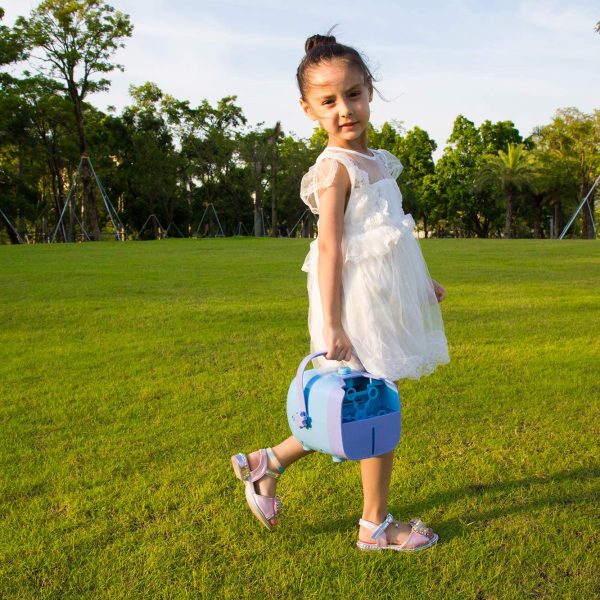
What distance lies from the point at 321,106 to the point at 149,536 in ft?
5.03

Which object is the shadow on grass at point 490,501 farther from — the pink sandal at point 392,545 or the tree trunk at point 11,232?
the tree trunk at point 11,232

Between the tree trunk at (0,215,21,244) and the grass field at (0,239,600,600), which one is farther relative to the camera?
the tree trunk at (0,215,21,244)

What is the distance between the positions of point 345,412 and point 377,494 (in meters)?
0.38

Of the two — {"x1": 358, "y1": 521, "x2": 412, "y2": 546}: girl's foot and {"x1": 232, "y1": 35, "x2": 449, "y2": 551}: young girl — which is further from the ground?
{"x1": 232, "y1": 35, "x2": 449, "y2": 551}: young girl

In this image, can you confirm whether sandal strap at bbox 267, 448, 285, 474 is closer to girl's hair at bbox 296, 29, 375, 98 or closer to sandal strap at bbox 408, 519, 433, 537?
sandal strap at bbox 408, 519, 433, 537

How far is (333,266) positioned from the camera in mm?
2127

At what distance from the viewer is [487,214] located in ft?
147

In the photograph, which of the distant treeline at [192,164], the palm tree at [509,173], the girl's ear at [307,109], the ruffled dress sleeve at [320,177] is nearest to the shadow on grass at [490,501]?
the ruffled dress sleeve at [320,177]

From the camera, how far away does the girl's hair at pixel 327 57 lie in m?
2.21

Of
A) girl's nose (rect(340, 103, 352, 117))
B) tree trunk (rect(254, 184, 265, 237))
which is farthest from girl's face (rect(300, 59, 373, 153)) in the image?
tree trunk (rect(254, 184, 265, 237))

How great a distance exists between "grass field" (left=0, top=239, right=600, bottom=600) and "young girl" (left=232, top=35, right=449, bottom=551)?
0.16 meters

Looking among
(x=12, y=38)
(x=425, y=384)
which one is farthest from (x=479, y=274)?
(x=12, y=38)

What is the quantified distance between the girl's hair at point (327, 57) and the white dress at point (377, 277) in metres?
0.26

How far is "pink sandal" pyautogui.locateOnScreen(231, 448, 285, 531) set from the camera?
90.7 inches
